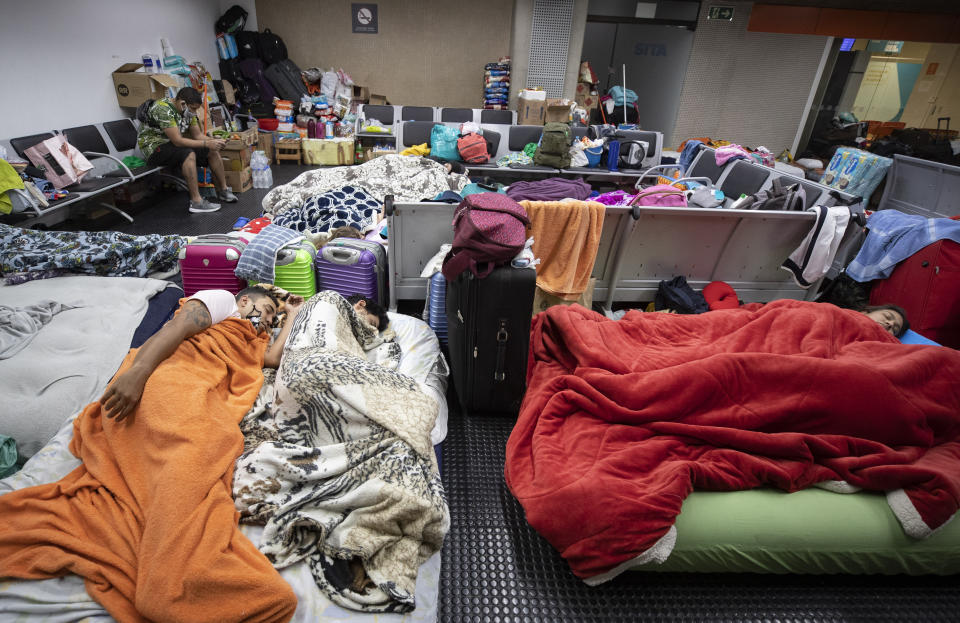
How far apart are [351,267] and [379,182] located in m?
1.44

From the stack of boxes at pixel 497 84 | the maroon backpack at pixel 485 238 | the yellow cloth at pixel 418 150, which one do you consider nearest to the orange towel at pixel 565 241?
the maroon backpack at pixel 485 238

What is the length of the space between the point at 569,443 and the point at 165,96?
5665 mm

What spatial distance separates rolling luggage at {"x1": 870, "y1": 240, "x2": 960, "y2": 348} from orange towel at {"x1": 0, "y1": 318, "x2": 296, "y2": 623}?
3.30 metres

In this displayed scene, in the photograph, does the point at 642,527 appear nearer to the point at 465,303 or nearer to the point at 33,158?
the point at 465,303

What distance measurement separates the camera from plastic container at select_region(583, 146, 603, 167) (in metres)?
4.61

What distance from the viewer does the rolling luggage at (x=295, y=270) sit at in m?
2.38

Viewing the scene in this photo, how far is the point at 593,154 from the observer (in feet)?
15.2

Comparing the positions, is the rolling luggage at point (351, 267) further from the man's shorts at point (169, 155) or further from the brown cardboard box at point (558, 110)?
the brown cardboard box at point (558, 110)

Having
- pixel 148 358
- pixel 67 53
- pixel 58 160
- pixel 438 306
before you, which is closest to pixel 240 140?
pixel 67 53

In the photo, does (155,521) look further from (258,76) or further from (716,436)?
(258,76)

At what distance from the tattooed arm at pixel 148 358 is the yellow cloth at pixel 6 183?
8.44ft

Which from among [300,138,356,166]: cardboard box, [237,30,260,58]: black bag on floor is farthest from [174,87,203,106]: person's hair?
[237,30,260,58]: black bag on floor

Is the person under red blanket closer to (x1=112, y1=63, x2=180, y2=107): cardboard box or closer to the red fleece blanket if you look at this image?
the red fleece blanket

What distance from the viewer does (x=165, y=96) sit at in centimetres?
478
